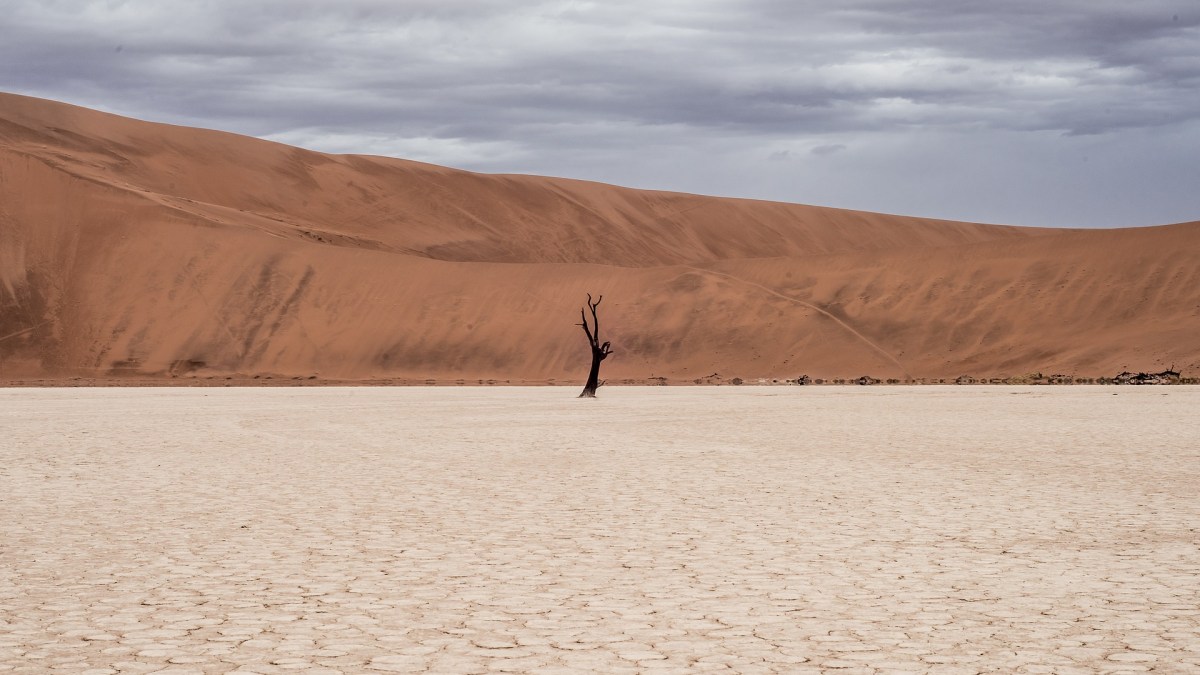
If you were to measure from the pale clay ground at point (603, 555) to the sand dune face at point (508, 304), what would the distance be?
137 feet

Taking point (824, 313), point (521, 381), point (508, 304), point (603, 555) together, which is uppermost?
point (508, 304)

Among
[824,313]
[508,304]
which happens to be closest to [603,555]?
[824,313]

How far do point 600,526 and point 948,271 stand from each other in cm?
6255

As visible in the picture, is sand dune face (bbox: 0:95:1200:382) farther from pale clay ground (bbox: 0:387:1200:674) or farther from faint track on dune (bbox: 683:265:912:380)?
pale clay ground (bbox: 0:387:1200:674)

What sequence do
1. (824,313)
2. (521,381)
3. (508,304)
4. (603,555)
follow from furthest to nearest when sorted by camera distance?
(508,304), (824,313), (521,381), (603,555)

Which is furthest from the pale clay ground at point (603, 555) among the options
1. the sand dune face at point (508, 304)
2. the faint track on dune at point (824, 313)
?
the sand dune face at point (508, 304)

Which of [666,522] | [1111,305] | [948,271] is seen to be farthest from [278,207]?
[666,522]

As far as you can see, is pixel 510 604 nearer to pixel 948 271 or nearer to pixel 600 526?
pixel 600 526

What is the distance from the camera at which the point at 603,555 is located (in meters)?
9.33

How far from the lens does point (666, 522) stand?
1109cm

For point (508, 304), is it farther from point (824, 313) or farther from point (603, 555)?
point (603, 555)

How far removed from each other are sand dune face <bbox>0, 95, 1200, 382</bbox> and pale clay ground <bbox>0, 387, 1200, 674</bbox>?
4163 cm

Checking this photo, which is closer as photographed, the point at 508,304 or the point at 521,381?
the point at 521,381

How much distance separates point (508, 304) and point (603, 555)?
62.2 meters
